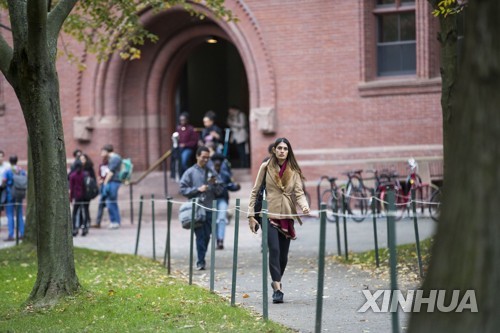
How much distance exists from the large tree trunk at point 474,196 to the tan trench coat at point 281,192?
648cm

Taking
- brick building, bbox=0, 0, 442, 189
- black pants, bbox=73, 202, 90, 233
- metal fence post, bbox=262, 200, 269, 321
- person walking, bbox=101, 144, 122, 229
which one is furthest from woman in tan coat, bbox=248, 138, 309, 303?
brick building, bbox=0, 0, 442, 189

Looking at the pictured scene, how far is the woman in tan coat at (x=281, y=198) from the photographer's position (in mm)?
11305

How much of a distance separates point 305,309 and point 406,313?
136 cm

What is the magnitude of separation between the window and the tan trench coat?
13.1 metres

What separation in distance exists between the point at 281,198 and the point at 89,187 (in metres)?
10.6

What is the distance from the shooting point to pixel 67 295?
11117 millimetres

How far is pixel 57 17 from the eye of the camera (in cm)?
1170

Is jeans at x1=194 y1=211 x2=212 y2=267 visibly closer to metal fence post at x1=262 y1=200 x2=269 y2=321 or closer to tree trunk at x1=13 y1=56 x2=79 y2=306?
tree trunk at x1=13 y1=56 x2=79 y2=306

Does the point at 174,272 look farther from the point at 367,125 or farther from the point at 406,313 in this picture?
the point at 367,125

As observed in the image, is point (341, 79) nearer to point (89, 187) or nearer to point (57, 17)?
point (89, 187)

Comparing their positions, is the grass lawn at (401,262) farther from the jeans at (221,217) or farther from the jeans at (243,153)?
the jeans at (243,153)

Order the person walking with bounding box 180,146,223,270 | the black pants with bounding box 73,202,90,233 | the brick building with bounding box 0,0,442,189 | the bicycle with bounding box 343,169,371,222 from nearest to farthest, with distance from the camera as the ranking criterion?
1. the person walking with bounding box 180,146,223,270
2. the black pants with bounding box 73,202,90,233
3. the bicycle with bounding box 343,169,371,222
4. the brick building with bounding box 0,0,442,189

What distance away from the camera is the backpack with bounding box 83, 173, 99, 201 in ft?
69.8

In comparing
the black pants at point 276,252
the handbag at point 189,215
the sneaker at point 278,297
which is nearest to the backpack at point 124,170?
the handbag at point 189,215
